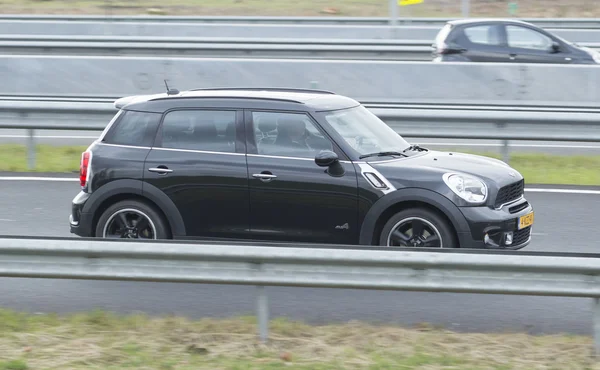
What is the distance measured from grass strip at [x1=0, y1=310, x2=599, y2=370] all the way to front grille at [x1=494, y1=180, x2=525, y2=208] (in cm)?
159

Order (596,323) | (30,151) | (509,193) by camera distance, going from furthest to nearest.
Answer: (30,151), (509,193), (596,323)

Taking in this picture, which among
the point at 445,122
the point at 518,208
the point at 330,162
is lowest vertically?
the point at 518,208

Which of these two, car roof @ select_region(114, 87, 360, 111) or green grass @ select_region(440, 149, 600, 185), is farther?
green grass @ select_region(440, 149, 600, 185)

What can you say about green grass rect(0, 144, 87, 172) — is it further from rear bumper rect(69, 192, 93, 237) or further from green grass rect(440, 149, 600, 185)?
green grass rect(440, 149, 600, 185)

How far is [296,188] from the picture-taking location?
25.4ft

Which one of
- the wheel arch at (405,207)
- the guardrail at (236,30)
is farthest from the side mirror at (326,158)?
the guardrail at (236,30)

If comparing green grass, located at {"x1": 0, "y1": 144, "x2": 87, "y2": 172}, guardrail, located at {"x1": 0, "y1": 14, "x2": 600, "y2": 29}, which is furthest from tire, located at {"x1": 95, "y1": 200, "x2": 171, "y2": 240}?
guardrail, located at {"x1": 0, "y1": 14, "x2": 600, "y2": 29}

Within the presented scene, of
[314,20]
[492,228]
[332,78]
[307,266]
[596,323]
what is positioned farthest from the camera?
[314,20]

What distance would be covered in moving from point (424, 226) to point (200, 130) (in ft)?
6.61

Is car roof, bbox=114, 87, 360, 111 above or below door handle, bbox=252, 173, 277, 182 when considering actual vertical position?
above

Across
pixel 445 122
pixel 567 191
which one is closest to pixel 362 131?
pixel 567 191

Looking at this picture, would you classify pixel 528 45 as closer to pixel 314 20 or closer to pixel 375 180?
pixel 375 180

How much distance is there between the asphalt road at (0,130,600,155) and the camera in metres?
14.7

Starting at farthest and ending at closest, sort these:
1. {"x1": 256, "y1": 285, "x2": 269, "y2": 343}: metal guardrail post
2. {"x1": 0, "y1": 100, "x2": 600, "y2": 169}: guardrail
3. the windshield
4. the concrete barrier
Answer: the concrete barrier → {"x1": 0, "y1": 100, "x2": 600, "y2": 169}: guardrail → the windshield → {"x1": 256, "y1": 285, "x2": 269, "y2": 343}: metal guardrail post
